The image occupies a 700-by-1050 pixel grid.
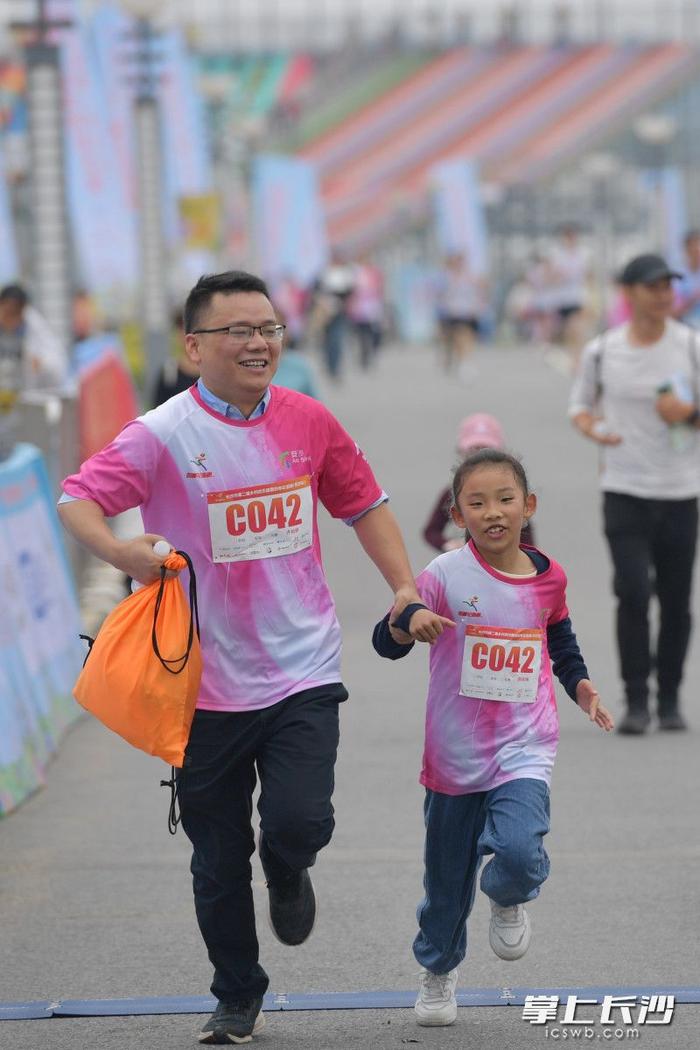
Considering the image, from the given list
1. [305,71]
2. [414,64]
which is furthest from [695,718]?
[305,71]

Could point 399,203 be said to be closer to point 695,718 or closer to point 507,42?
point 507,42

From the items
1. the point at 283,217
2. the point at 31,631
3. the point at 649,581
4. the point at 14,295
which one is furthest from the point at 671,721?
the point at 283,217

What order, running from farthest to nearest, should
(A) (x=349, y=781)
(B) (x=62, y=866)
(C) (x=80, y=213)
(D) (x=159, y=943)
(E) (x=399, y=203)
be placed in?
1. (E) (x=399, y=203)
2. (C) (x=80, y=213)
3. (A) (x=349, y=781)
4. (B) (x=62, y=866)
5. (D) (x=159, y=943)

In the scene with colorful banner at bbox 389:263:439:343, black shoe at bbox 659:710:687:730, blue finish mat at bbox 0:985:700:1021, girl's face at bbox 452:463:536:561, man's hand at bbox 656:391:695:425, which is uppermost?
girl's face at bbox 452:463:536:561

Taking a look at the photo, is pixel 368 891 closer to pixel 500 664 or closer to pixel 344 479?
pixel 500 664

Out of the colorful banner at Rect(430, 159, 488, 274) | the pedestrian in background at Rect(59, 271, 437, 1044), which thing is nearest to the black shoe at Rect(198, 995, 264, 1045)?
the pedestrian in background at Rect(59, 271, 437, 1044)

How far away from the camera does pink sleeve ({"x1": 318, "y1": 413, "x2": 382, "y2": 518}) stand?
203 inches

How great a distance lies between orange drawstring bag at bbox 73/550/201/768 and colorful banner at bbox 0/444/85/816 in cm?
299

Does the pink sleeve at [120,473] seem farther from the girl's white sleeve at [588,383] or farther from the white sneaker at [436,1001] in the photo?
the girl's white sleeve at [588,383]

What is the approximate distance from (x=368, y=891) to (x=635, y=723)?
2722 mm

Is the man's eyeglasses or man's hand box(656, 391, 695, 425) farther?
man's hand box(656, 391, 695, 425)

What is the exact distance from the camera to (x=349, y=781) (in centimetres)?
820

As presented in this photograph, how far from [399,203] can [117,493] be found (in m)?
53.4

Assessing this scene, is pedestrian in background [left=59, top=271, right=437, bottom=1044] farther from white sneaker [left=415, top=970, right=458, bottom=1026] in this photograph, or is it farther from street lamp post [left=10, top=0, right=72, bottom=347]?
street lamp post [left=10, top=0, right=72, bottom=347]
